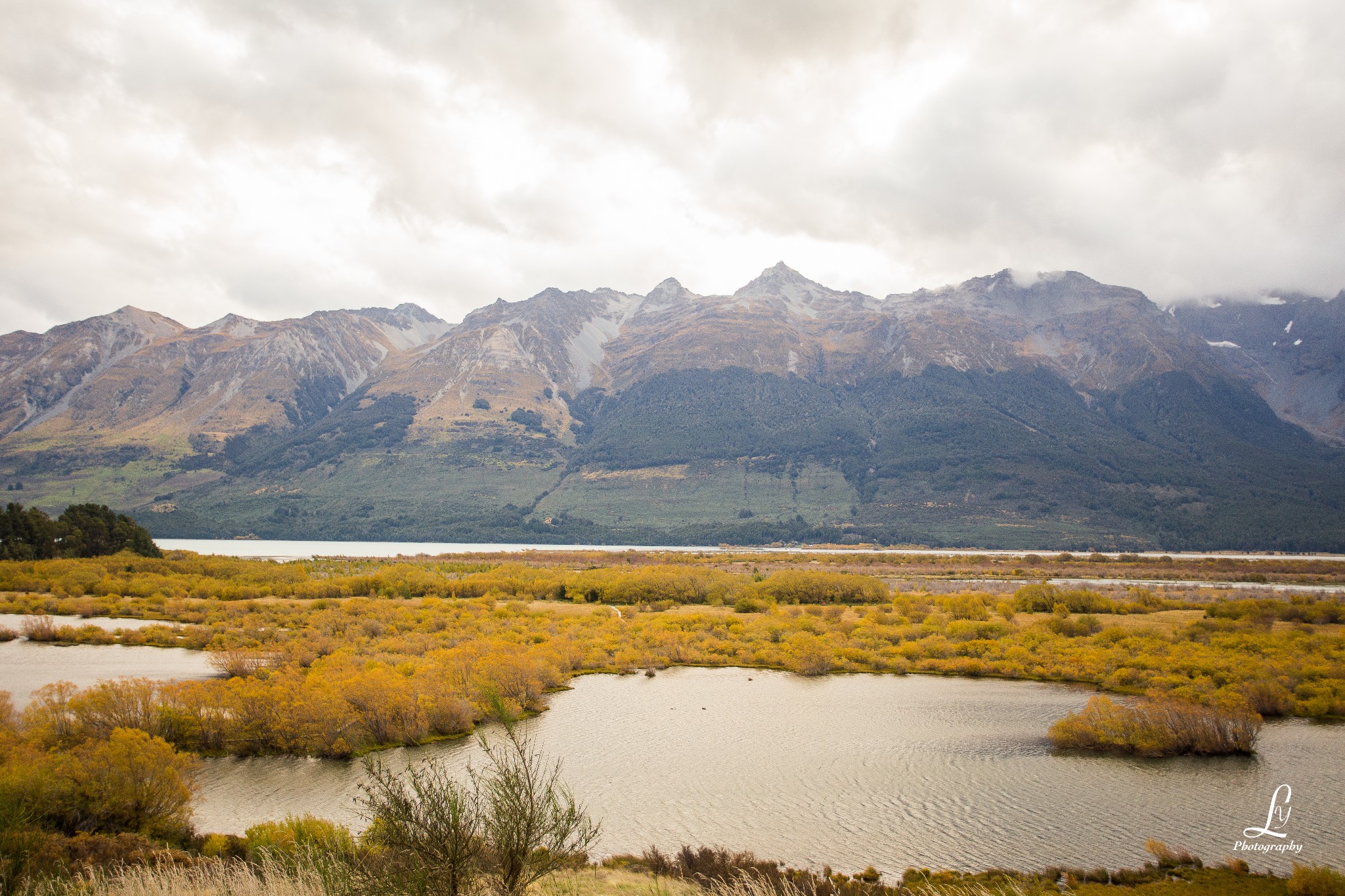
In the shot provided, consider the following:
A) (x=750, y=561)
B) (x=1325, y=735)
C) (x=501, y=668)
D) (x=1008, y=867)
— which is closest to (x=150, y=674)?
(x=501, y=668)

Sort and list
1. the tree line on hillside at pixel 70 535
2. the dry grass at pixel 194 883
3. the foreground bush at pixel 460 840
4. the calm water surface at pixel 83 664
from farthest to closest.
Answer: the tree line on hillside at pixel 70 535 < the calm water surface at pixel 83 664 < the dry grass at pixel 194 883 < the foreground bush at pixel 460 840

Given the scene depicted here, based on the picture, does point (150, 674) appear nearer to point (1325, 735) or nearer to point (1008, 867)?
point (1008, 867)

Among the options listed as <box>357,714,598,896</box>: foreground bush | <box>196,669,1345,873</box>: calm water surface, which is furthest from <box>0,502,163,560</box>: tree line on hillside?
<box>357,714,598,896</box>: foreground bush

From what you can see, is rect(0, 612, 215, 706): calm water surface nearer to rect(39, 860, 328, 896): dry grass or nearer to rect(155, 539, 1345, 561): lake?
rect(39, 860, 328, 896): dry grass

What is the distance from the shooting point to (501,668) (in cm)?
2428

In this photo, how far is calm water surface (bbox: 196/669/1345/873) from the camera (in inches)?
532

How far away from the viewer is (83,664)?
2881 centimetres

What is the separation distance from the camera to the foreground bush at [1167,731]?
58.7 ft

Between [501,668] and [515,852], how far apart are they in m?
15.2

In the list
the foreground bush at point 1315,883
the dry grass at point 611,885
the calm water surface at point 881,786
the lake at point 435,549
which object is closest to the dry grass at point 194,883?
the dry grass at point 611,885

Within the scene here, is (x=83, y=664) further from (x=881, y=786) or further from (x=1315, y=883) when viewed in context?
(x=1315, y=883)

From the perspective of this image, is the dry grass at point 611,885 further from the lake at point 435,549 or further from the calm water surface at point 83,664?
the lake at point 435,549

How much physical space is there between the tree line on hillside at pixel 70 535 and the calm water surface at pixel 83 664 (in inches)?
1234

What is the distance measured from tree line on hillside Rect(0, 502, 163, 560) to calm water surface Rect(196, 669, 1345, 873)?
5879 centimetres
